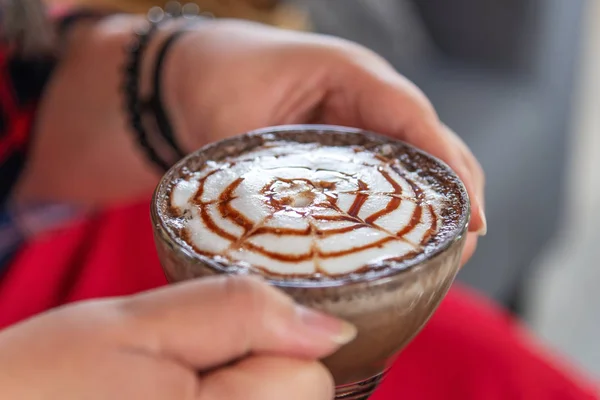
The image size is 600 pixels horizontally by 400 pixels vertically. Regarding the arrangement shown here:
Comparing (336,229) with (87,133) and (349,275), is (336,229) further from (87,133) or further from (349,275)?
(87,133)

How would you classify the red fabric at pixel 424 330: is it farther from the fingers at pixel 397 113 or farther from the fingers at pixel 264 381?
the fingers at pixel 264 381

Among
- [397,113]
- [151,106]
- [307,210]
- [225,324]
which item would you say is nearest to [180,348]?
[225,324]

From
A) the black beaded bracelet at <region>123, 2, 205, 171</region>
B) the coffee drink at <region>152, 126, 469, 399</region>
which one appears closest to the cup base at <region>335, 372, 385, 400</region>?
the coffee drink at <region>152, 126, 469, 399</region>

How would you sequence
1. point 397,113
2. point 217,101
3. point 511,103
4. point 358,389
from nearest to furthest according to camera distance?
point 358,389 → point 397,113 → point 217,101 → point 511,103

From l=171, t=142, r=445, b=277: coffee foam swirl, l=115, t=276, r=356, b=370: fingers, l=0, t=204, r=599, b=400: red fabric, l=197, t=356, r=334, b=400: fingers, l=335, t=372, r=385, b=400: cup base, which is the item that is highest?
l=171, t=142, r=445, b=277: coffee foam swirl

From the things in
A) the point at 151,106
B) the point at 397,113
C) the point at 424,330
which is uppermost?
the point at 397,113

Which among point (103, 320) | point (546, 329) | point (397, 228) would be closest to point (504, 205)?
point (546, 329)

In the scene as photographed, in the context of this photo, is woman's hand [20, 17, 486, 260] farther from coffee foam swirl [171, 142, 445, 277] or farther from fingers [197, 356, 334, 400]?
fingers [197, 356, 334, 400]
